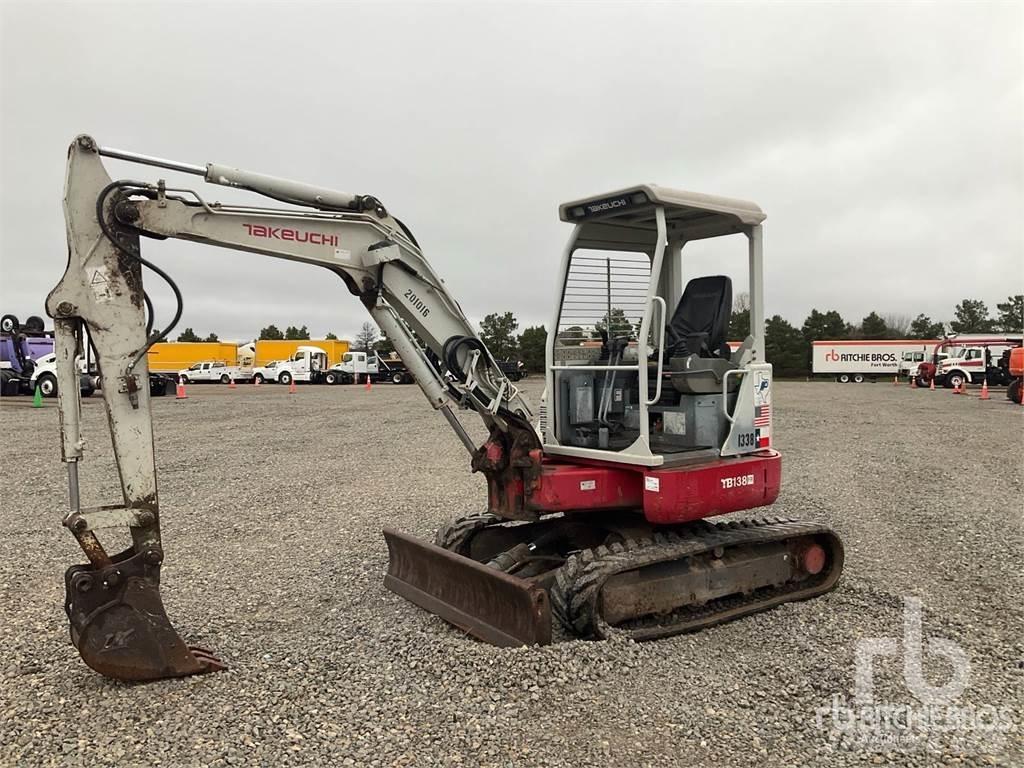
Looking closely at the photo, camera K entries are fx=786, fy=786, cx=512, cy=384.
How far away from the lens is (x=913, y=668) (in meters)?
4.76

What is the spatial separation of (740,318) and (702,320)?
0.96 feet

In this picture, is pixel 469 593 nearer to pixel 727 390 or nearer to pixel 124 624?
pixel 124 624

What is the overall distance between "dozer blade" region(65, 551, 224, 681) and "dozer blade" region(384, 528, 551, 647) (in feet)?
5.52

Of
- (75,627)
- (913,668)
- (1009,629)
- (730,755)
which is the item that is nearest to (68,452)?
(75,627)

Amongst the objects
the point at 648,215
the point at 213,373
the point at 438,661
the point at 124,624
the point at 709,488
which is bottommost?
the point at 438,661

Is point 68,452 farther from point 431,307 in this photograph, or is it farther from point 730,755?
point 730,755

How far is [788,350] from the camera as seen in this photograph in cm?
6556

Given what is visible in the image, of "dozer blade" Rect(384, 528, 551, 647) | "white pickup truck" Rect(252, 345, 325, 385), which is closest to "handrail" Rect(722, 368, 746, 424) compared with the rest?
"dozer blade" Rect(384, 528, 551, 647)

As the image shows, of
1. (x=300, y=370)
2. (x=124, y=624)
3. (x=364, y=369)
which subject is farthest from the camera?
(x=300, y=370)

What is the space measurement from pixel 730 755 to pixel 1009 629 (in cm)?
290

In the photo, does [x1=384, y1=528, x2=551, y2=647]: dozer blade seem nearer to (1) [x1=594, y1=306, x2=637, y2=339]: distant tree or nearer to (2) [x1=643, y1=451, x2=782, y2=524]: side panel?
(2) [x1=643, y1=451, x2=782, y2=524]: side panel

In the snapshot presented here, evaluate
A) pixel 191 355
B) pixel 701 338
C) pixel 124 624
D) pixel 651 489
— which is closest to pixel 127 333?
pixel 124 624

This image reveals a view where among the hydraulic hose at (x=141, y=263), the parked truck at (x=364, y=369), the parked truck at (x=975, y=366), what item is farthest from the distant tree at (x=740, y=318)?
the parked truck at (x=364, y=369)

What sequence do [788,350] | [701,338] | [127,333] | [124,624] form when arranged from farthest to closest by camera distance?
[788,350], [701,338], [127,333], [124,624]
